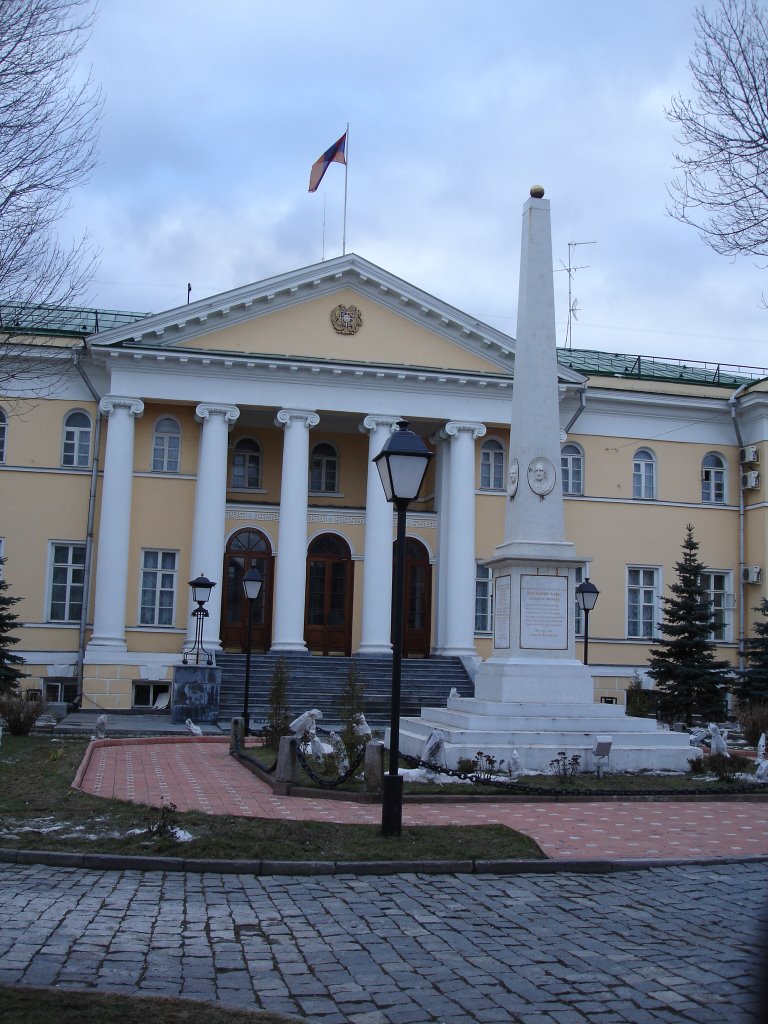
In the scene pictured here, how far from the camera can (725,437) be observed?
35.0m

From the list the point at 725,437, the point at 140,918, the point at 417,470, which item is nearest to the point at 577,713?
the point at 417,470

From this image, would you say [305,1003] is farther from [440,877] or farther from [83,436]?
[83,436]

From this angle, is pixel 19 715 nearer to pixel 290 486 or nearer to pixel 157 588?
pixel 157 588

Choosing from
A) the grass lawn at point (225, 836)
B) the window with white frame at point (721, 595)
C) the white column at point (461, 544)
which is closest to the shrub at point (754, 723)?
the white column at point (461, 544)

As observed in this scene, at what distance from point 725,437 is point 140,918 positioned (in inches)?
1235

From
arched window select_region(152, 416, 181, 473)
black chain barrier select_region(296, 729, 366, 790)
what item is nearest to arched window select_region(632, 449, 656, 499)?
arched window select_region(152, 416, 181, 473)

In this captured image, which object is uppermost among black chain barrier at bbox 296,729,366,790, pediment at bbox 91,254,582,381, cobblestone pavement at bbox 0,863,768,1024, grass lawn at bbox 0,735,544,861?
pediment at bbox 91,254,582,381

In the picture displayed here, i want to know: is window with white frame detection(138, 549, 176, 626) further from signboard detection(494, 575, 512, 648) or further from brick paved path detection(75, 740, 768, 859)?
brick paved path detection(75, 740, 768, 859)

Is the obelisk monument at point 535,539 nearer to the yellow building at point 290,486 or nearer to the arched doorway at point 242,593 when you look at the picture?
the yellow building at point 290,486

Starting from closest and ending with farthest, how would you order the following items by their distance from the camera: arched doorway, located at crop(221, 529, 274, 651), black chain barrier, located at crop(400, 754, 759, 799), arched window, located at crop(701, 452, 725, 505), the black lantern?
black chain barrier, located at crop(400, 754, 759, 799) < the black lantern < arched doorway, located at crop(221, 529, 274, 651) < arched window, located at crop(701, 452, 725, 505)

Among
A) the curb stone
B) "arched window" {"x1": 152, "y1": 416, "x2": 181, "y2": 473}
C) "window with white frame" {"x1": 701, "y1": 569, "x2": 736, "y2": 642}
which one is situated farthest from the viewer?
"window with white frame" {"x1": 701, "y1": 569, "x2": 736, "y2": 642}

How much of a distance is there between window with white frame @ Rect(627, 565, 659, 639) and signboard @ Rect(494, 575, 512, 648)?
17.3 meters

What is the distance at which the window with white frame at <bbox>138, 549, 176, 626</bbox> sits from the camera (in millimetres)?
29953

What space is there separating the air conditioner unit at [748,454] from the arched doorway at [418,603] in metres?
10.8
